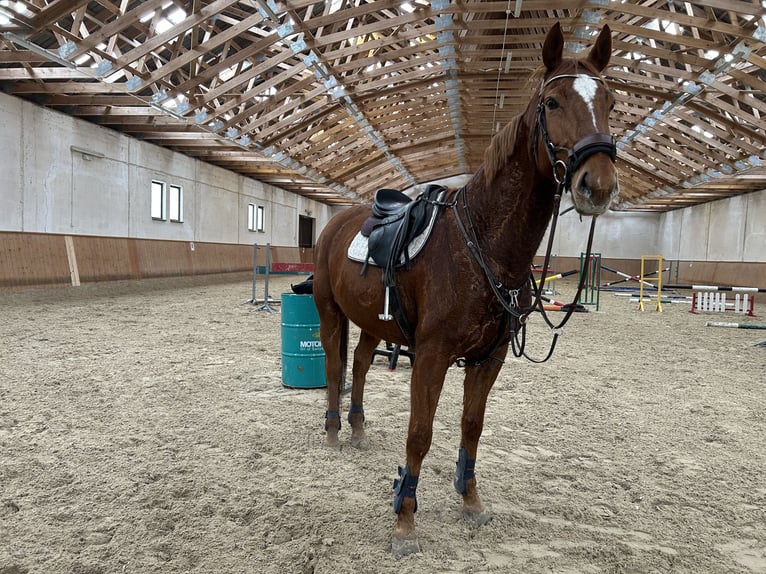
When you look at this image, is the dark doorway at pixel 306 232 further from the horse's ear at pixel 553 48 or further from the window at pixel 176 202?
the horse's ear at pixel 553 48

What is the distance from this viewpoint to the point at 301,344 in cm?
473

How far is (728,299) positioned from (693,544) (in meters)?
19.0

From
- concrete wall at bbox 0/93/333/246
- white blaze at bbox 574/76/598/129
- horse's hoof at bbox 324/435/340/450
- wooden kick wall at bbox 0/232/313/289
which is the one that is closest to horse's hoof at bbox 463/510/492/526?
horse's hoof at bbox 324/435/340/450

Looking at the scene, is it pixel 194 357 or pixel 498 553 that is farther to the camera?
pixel 194 357

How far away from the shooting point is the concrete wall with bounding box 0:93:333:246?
11.1 meters

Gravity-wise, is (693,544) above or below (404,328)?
below

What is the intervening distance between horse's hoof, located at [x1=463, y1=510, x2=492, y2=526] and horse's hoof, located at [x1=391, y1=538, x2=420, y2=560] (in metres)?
0.39

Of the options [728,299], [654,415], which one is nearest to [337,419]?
[654,415]

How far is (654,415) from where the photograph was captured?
4359mm

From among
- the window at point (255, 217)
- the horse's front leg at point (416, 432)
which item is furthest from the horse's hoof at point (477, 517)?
the window at point (255, 217)

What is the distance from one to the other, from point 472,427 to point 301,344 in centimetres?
244

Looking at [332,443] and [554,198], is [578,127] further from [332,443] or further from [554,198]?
[332,443]

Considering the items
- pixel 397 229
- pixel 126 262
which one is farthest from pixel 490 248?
pixel 126 262

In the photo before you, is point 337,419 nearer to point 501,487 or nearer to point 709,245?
point 501,487
